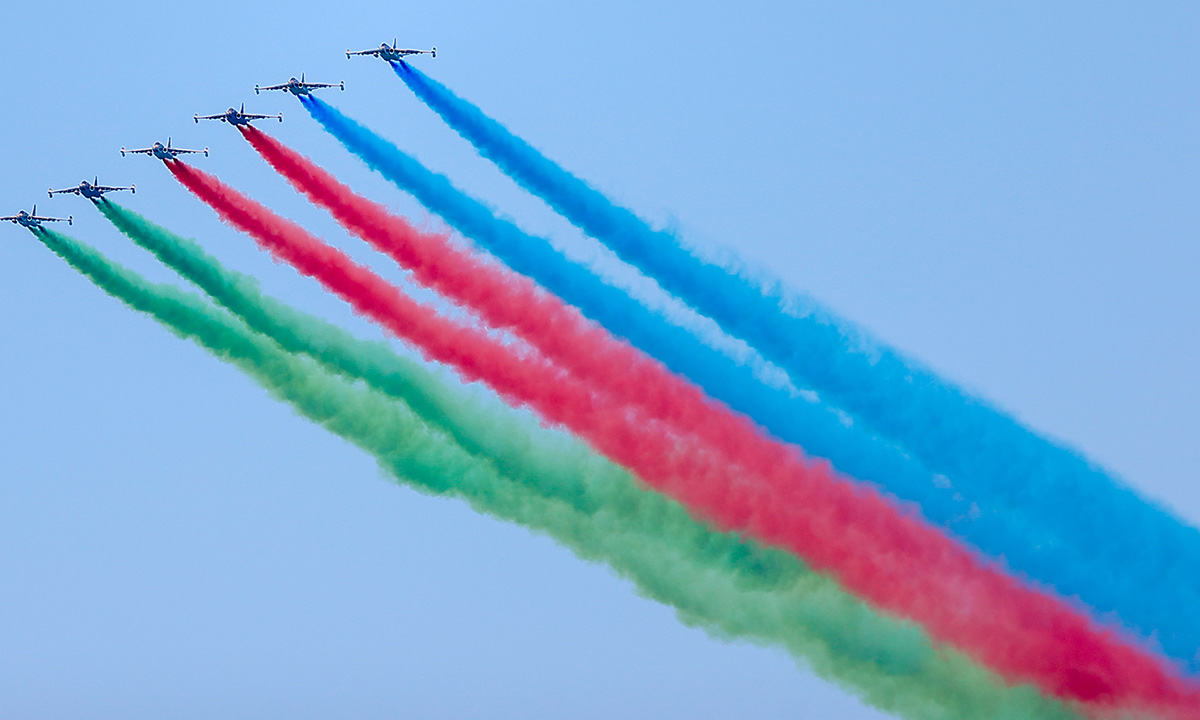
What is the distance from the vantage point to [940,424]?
54500mm

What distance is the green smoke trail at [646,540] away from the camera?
5481 cm

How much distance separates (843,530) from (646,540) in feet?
17.3

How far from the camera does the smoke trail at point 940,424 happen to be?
175 feet

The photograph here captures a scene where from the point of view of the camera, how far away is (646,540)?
57.4 m

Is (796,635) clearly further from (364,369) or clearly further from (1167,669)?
(364,369)

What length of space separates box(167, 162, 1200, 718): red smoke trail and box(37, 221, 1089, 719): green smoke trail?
0.60 m

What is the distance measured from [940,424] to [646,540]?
8.35 metres

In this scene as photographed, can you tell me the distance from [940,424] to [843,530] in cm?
366

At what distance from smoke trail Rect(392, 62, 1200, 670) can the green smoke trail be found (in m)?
3.54

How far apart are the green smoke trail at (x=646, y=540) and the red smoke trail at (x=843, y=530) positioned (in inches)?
23.6

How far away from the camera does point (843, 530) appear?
55469 mm

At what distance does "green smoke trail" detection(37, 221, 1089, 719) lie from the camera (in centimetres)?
5481

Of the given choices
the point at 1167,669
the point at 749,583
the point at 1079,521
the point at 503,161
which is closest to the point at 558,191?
the point at 503,161

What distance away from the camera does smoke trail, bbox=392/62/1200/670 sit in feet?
175
